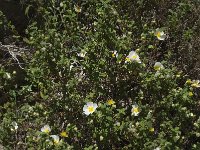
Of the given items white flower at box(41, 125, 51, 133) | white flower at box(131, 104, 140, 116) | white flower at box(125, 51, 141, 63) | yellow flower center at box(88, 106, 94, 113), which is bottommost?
white flower at box(41, 125, 51, 133)

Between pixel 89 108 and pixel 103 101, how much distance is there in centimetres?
30

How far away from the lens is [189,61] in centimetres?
403

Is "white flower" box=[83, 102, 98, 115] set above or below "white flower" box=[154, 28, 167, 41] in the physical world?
below

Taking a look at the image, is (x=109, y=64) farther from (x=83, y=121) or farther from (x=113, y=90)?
(x=83, y=121)

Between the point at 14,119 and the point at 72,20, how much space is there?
1.10 metres

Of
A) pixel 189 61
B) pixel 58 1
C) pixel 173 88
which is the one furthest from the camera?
pixel 58 1

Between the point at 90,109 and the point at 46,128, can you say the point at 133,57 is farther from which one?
the point at 46,128

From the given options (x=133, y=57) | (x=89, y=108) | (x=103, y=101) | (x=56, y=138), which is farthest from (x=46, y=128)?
(x=133, y=57)

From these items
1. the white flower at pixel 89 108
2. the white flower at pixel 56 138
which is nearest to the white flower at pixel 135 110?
the white flower at pixel 89 108

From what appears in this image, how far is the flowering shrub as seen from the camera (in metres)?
3.29

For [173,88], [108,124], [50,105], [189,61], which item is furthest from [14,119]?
[189,61]

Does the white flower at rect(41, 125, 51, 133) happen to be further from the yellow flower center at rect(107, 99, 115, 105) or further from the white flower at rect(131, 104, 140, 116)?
the white flower at rect(131, 104, 140, 116)

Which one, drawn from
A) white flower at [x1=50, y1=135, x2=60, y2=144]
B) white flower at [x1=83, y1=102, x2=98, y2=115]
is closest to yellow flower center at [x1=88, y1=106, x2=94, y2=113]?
white flower at [x1=83, y1=102, x2=98, y2=115]

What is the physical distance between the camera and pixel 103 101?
3627 mm
